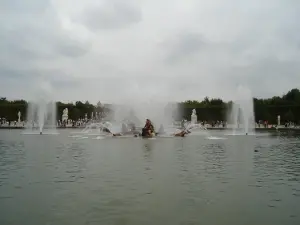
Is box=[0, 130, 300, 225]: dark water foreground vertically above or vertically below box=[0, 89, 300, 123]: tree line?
below

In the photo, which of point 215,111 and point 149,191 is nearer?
point 149,191

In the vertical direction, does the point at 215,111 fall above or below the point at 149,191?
above

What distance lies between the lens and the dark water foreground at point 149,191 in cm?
934

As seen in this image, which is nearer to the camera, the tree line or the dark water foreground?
the dark water foreground

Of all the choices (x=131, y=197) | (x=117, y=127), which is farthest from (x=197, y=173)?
(x=117, y=127)

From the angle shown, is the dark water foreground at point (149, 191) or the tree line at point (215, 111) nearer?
the dark water foreground at point (149, 191)

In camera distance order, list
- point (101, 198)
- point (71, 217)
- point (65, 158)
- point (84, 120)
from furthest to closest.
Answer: point (84, 120) < point (65, 158) < point (101, 198) < point (71, 217)

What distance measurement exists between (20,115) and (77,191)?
70.8 m

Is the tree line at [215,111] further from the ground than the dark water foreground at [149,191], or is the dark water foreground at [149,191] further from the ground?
the tree line at [215,111]

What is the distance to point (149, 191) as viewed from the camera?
11898 mm

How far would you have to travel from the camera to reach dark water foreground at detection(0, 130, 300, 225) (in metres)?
9.34

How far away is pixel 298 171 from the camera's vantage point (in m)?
15.8

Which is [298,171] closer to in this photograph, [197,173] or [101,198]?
[197,173]

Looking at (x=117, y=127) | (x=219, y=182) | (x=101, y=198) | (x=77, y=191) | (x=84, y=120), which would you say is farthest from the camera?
(x=84, y=120)
